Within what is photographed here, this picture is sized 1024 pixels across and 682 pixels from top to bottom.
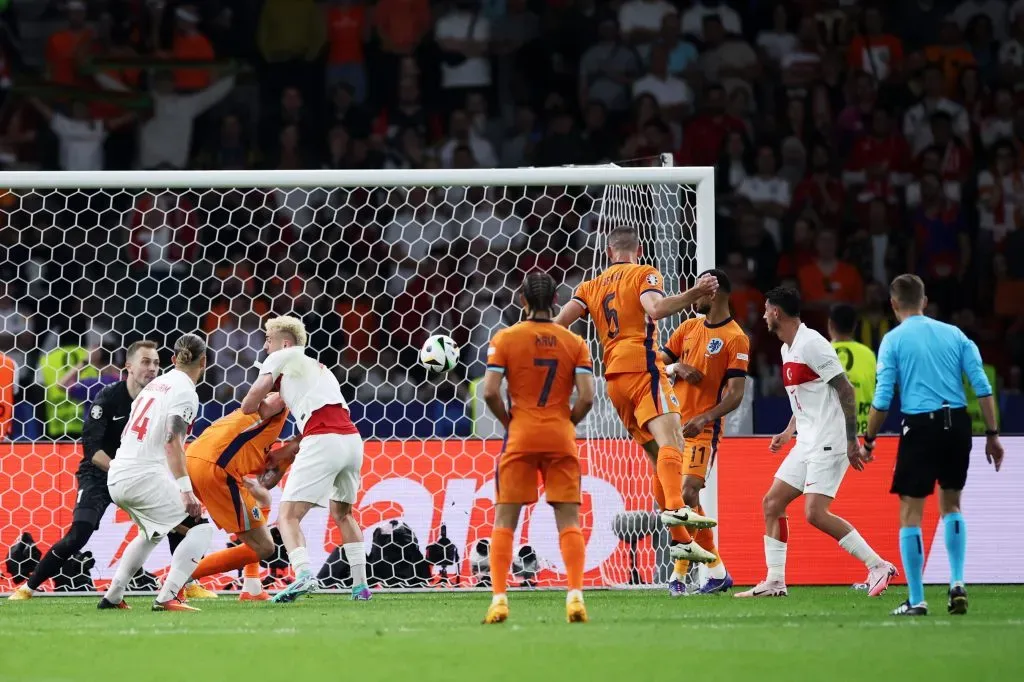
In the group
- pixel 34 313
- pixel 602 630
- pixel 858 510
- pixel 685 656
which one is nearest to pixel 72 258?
pixel 34 313

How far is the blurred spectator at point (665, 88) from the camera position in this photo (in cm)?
1645

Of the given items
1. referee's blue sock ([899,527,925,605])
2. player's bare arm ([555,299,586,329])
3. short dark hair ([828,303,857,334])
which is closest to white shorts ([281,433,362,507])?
player's bare arm ([555,299,586,329])

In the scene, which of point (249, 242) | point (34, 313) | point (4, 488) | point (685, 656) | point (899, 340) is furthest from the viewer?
point (249, 242)

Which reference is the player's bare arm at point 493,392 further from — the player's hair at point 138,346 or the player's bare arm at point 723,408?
the player's hair at point 138,346

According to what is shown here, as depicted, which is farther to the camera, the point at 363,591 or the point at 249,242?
the point at 249,242

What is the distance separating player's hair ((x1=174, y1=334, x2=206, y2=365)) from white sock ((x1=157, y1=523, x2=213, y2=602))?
3.35 feet

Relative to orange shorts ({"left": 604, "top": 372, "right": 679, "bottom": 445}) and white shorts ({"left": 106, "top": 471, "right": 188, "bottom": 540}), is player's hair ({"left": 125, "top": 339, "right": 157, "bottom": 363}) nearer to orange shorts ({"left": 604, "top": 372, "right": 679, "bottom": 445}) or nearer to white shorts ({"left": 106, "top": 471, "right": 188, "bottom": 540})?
white shorts ({"left": 106, "top": 471, "right": 188, "bottom": 540})

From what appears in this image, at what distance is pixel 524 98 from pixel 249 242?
3.83 meters

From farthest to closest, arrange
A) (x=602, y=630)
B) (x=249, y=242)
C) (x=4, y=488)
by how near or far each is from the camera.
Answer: (x=249, y=242) → (x=4, y=488) → (x=602, y=630)

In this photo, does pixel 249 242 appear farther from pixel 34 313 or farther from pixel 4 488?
pixel 4 488

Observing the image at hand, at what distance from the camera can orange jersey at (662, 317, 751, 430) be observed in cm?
984

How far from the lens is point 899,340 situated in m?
8.18

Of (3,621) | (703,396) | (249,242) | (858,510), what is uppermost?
(249,242)

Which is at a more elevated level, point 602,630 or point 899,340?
point 899,340
